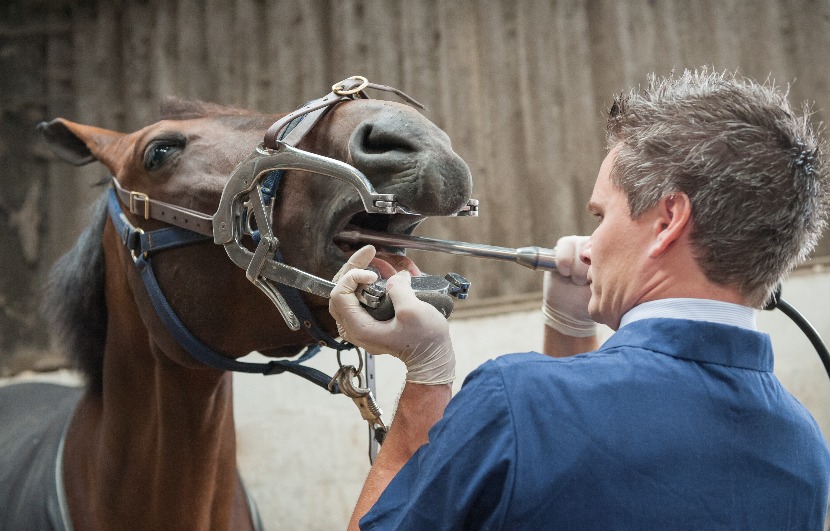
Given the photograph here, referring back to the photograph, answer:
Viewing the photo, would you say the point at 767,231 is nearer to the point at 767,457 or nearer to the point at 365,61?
the point at 767,457

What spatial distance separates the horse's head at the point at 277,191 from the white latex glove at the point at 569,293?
0.30 meters

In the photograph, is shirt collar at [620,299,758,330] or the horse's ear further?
the horse's ear

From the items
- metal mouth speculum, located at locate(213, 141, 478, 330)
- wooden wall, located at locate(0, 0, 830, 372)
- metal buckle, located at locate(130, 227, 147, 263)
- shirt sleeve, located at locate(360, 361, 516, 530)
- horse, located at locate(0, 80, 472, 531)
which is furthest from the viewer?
wooden wall, located at locate(0, 0, 830, 372)

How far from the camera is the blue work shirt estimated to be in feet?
3.23

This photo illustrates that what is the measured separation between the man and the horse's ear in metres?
1.28

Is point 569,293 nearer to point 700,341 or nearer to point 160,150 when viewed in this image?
point 700,341

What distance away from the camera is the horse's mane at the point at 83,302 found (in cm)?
201

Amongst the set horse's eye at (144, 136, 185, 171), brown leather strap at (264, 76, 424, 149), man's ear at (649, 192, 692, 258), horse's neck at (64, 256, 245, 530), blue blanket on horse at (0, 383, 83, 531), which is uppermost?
brown leather strap at (264, 76, 424, 149)

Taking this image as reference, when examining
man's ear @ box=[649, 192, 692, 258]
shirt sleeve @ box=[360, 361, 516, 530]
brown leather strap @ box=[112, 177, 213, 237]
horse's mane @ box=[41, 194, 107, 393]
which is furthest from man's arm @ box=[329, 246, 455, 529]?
horse's mane @ box=[41, 194, 107, 393]

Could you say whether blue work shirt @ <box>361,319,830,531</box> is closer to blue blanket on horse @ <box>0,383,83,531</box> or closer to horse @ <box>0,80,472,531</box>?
horse @ <box>0,80,472,531</box>

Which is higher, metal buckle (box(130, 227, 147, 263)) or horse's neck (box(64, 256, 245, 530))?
metal buckle (box(130, 227, 147, 263))

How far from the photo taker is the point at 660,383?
1.05m

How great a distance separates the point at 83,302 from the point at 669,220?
154cm

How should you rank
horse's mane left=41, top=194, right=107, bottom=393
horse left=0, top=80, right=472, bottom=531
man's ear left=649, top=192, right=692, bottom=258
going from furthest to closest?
horse's mane left=41, top=194, right=107, bottom=393 → horse left=0, top=80, right=472, bottom=531 → man's ear left=649, top=192, right=692, bottom=258
